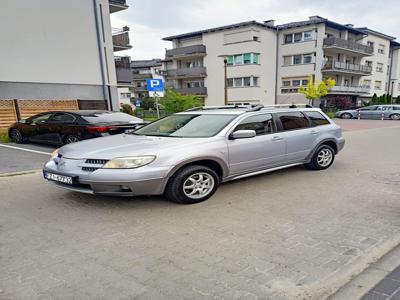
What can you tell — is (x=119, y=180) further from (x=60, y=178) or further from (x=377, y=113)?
(x=377, y=113)

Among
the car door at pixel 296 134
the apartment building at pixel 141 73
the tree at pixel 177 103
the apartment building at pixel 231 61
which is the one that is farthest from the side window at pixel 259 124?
the apartment building at pixel 141 73

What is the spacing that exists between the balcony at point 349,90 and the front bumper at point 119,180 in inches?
1320

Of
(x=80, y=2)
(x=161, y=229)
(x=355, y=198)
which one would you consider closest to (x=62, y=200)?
(x=161, y=229)

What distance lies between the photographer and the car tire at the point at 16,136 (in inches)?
391

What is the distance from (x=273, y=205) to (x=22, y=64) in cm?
1496

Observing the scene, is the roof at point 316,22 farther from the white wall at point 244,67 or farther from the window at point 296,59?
the window at point 296,59

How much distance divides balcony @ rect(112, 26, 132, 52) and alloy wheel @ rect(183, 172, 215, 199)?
19272mm

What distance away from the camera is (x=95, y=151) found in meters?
4.02

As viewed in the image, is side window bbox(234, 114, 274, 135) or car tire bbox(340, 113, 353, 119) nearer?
side window bbox(234, 114, 274, 135)

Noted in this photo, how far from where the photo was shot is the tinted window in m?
8.40

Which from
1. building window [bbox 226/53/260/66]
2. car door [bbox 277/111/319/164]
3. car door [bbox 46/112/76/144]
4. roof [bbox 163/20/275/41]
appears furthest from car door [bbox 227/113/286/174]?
roof [bbox 163/20/275/41]

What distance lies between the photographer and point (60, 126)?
851cm

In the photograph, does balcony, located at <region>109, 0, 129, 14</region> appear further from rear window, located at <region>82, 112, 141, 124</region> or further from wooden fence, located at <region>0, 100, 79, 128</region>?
rear window, located at <region>82, 112, 141, 124</region>

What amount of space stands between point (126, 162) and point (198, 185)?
115 cm
